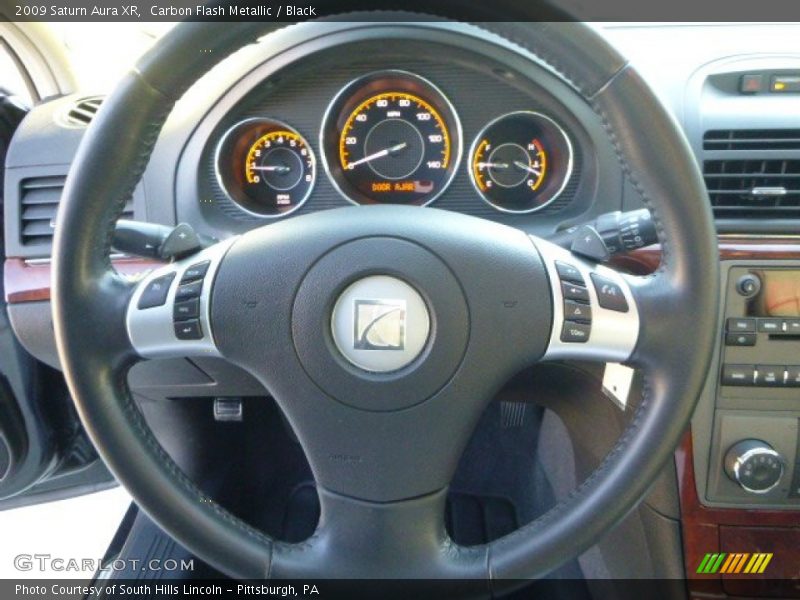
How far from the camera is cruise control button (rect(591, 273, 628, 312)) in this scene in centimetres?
99

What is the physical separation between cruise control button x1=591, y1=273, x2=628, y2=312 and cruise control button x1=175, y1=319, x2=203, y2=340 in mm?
494

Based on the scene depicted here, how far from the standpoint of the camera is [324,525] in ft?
3.48

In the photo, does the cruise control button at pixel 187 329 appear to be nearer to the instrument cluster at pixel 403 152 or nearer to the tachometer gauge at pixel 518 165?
the instrument cluster at pixel 403 152

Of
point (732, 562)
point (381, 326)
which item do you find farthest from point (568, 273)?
point (732, 562)

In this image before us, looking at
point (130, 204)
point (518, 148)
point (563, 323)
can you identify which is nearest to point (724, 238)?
point (518, 148)

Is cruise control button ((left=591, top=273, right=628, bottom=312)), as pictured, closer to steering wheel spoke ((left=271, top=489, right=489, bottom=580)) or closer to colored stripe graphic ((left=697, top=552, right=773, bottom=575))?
steering wheel spoke ((left=271, top=489, right=489, bottom=580))

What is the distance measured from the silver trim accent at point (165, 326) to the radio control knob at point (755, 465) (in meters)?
0.87

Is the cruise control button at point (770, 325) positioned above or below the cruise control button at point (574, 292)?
below

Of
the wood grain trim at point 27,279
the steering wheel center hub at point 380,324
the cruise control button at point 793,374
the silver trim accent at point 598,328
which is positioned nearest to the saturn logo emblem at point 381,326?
the steering wheel center hub at point 380,324

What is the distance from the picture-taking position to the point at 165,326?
101cm

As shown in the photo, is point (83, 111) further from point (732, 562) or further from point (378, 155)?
point (732, 562)

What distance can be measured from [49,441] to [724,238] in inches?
55.1

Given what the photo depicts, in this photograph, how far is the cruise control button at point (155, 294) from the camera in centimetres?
101

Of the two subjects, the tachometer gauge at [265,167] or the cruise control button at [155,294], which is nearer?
the cruise control button at [155,294]
